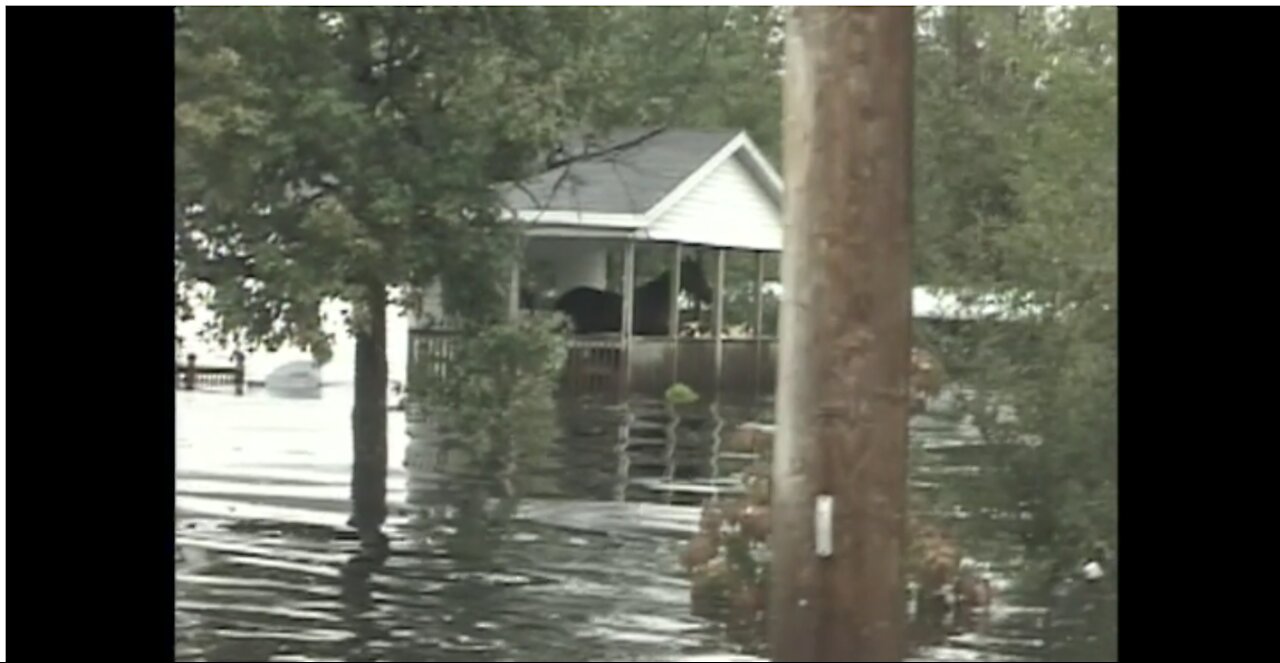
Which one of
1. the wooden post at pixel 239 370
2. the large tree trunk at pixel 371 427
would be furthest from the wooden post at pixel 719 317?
the wooden post at pixel 239 370

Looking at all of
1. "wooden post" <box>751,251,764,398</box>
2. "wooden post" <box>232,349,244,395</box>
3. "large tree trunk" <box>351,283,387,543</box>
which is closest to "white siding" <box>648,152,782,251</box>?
"wooden post" <box>751,251,764,398</box>

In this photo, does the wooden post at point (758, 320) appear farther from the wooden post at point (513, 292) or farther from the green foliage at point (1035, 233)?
the wooden post at point (513, 292)

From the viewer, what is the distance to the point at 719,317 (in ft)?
10.9

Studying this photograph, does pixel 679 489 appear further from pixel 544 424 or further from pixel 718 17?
pixel 718 17

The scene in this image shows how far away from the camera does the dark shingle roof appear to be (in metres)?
3.39

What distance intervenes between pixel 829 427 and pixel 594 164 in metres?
0.79

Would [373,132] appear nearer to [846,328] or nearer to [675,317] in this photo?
[675,317]

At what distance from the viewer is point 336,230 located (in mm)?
3320

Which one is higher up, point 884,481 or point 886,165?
point 886,165

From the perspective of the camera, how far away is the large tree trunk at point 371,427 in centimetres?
338

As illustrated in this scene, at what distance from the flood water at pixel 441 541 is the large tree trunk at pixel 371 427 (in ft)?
0.09

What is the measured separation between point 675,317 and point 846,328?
1.69ft
